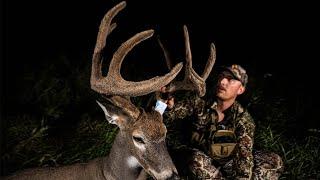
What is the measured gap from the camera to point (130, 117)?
4.91 metres

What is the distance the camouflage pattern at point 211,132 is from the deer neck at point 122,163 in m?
0.96

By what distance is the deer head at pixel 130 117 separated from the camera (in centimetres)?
469

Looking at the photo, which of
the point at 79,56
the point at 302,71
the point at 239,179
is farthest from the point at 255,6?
the point at 239,179

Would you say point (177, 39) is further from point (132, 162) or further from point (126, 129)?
point (132, 162)

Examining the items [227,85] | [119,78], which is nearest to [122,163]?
[119,78]

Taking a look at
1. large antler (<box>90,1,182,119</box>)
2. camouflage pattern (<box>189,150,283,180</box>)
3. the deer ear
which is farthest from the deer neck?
camouflage pattern (<box>189,150,283,180</box>)

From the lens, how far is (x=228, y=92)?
5.84 meters

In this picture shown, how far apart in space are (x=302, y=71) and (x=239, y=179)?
581 cm

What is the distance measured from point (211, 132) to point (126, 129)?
4.28 feet

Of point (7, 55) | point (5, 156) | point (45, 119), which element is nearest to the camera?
point (5, 156)

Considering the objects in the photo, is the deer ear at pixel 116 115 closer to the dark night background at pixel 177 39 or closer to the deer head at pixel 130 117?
the deer head at pixel 130 117

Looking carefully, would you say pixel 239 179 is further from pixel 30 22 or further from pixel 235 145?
pixel 30 22

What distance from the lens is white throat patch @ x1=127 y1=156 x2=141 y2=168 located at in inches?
190

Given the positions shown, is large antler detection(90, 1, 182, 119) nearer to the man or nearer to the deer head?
the deer head
